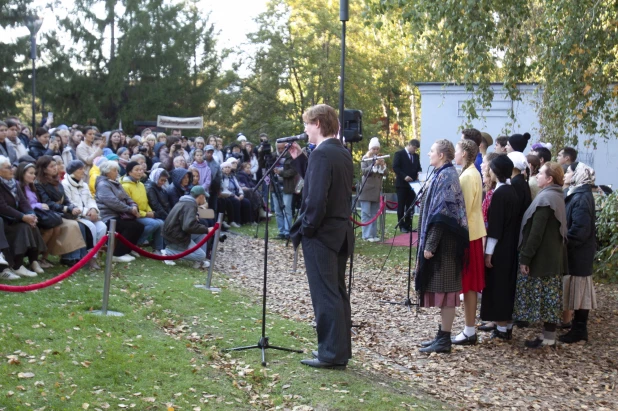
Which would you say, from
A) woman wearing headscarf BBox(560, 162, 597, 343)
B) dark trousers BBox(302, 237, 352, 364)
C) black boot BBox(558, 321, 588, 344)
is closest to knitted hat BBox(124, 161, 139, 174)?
dark trousers BBox(302, 237, 352, 364)

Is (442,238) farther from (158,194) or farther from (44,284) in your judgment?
(158,194)

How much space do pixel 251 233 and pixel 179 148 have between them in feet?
7.82

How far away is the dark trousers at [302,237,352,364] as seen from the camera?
607 cm

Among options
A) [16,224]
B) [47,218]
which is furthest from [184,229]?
[16,224]

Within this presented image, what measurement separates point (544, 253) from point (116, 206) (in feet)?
20.2

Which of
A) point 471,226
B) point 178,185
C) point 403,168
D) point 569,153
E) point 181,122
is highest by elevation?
point 181,122

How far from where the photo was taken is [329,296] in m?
6.08

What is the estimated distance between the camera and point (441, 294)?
736cm

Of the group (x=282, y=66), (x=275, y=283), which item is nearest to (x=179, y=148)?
(x=275, y=283)

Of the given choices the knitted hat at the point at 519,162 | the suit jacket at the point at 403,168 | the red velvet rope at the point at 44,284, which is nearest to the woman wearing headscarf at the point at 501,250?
the knitted hat at the point at 519,162

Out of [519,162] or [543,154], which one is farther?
[543,154]

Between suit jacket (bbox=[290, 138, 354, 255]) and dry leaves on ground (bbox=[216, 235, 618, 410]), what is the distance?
156 cm

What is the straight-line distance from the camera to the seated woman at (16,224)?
8.93 meters

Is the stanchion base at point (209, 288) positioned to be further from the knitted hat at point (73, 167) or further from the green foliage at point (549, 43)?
the green foliage at point (549, 43)
